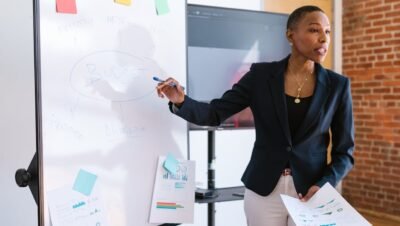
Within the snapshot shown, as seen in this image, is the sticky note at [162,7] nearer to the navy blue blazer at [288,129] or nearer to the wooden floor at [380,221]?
the navy blue blazer at [288,129]

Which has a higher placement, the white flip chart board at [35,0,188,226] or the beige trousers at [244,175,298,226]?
the white flip chart board at [35,0,188,226]

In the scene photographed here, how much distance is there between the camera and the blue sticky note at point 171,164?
65.6 inches

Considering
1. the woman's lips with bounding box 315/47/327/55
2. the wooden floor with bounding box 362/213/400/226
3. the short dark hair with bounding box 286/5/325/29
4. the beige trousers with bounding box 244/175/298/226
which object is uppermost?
the short dark hair with bounding box 286/5/325/29

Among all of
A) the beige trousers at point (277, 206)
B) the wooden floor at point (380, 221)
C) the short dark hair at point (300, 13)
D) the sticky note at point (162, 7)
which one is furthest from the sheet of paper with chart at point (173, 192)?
the wooden floor at point (380, 221)

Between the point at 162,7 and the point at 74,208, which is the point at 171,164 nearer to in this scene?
the point at 74,208

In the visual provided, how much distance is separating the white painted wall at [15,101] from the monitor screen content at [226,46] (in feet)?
2.43

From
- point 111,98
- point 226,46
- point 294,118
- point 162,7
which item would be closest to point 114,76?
point 111,98

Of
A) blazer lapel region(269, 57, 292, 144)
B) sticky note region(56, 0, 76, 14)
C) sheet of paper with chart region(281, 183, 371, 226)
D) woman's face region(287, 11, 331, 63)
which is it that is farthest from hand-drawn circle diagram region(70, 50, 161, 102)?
sheet of paper with chart region(281, 183, 371, 226)

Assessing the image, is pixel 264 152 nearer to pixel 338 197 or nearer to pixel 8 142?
pixel 338 197

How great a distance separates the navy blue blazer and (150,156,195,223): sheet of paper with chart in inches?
8.6

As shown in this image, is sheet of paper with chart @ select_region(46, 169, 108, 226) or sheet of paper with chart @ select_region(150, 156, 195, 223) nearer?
sheet of paper with chart @ select_region(46, 169, 108, 226)

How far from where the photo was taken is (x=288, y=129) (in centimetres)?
154

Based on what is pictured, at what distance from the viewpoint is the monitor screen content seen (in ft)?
6.91

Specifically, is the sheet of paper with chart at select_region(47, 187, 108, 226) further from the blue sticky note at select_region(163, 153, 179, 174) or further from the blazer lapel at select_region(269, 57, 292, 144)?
the blazer lapel at select_region(269, 57, 292, 144)
